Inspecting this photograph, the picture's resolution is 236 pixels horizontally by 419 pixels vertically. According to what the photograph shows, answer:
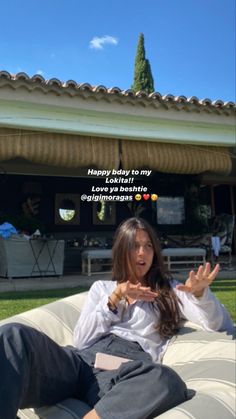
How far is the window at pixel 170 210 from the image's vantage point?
11.5m

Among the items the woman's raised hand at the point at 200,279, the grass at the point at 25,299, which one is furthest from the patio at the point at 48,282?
the woman's raised hand at the point at 200,279

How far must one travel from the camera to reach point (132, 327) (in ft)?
7.52

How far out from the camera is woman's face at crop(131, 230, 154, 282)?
2.38 meters

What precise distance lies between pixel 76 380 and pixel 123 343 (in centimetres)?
32

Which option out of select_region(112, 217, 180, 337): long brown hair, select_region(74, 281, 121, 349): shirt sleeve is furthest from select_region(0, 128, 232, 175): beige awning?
select_region(74, 281, 121, 349): shirt sleeve

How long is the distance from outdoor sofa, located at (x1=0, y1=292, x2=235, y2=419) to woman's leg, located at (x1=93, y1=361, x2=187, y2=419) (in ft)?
0.27

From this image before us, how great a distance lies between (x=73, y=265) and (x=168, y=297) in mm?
8101

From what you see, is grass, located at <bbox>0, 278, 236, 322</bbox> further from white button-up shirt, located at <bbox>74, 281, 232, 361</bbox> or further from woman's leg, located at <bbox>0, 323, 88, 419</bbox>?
woman's leg, located at <bbox>0, 323, 88, 419</bbox>

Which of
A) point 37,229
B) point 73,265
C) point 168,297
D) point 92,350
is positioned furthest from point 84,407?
point 73,265

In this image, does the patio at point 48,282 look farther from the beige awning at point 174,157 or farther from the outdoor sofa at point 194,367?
the outdoor sofa at point 194,367

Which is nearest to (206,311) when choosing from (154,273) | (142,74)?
(154,273)

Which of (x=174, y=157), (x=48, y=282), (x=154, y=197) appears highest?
(x=174, y=157)

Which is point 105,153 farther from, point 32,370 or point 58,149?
point 32,370

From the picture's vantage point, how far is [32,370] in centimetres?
180
